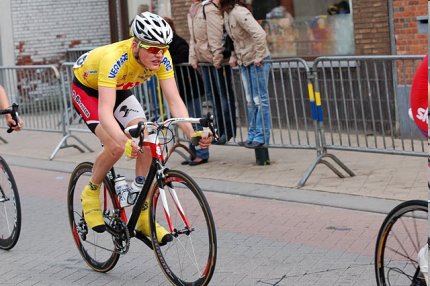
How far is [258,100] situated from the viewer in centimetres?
1005

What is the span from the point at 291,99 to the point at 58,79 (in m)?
3.65

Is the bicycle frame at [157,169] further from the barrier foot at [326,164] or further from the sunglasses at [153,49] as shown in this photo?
the barrier foot at [326,164]

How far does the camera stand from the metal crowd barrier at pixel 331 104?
8.99 metres

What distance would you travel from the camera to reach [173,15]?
1527cm

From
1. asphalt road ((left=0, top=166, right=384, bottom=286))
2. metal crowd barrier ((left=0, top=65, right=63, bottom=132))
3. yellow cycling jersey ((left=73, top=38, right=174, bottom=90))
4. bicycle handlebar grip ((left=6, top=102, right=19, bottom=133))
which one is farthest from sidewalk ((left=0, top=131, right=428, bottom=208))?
yellow cycling jersey ((left=73, top=38, right=174, bottom=90))

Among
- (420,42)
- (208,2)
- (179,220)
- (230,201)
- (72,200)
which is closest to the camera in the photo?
(179,220)

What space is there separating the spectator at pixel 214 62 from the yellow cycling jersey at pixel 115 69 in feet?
13.5

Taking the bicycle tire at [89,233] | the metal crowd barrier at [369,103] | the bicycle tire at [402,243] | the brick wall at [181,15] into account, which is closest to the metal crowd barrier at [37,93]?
the brick wall at [181,15]

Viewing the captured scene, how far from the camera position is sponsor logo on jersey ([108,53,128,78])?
5.99 metres

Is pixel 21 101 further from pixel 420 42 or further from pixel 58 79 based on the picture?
pixel 420 42

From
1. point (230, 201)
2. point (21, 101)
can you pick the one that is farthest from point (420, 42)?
point (21, 101)

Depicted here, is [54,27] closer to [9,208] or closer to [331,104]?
[331,104]

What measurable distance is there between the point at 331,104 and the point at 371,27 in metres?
2.87

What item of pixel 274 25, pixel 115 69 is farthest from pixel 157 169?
pixel 274 25
